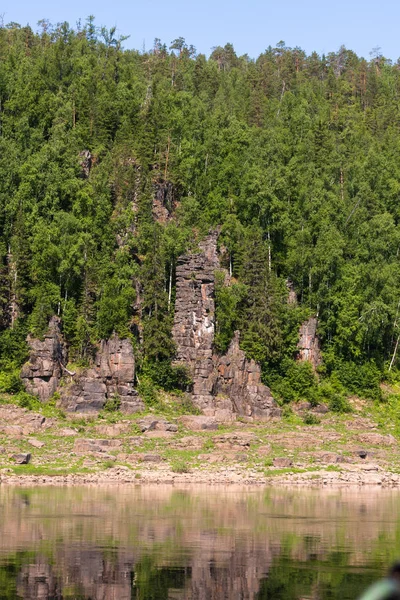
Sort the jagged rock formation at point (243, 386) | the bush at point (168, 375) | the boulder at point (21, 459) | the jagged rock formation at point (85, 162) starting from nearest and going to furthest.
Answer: the boulder at point (21, 459), the jagged rock formation at point (243, 386), the bush at point (168, 375), the jagged rock formation at point (85, 162)

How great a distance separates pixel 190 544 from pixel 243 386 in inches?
2038

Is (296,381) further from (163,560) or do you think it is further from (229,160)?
(163,560)

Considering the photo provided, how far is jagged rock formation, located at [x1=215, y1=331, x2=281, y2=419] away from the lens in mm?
91000

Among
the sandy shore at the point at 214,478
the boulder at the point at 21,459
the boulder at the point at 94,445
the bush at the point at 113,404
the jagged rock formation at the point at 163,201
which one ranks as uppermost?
the jagged rock formation at the point at 163,201

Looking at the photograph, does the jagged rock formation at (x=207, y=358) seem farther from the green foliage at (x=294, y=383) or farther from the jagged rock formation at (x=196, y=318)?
the green foliage at (x=294, y=383)

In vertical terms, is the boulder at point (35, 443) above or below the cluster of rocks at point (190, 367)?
below

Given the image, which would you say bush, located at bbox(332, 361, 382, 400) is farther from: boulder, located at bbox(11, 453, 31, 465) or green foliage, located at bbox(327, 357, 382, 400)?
boulder, located at bbox(11, 453, 31, 465)

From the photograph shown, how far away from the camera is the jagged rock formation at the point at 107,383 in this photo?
8569 cm

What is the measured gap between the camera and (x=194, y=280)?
9594 centimetres

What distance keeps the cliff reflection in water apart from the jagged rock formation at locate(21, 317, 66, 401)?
26595mm

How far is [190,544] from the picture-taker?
135 feet

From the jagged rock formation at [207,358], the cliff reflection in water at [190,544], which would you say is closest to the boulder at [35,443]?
the cliff reflection in water at [190,544]

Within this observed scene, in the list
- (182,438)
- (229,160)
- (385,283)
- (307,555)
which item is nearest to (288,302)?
(385,283)

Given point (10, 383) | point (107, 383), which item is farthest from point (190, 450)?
point (10, 383)
